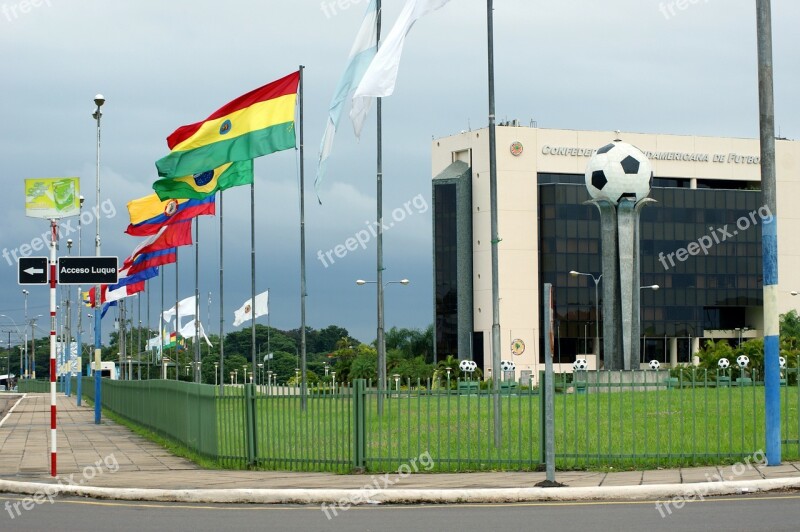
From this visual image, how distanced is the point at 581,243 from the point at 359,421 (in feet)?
294

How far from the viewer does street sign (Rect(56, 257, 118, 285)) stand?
760 inches

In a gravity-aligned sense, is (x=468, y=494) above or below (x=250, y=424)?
below

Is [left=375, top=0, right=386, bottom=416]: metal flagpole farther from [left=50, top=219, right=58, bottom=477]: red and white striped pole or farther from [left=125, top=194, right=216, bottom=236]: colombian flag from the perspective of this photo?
[left=125, top=194, right=216, bottom=236]: colombian flag

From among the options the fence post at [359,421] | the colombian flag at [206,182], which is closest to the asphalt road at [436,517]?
the fence post at [359,421]

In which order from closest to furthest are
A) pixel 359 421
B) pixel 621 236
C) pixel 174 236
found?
1. pixel 359 421
2. pixel 174 236
3. pixel 621 236

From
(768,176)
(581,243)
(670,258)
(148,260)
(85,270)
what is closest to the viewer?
(768,176)

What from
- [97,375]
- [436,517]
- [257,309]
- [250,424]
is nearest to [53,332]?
[250,424]

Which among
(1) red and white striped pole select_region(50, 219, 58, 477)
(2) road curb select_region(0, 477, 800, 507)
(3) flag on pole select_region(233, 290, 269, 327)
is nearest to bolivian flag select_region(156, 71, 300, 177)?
(1) red and white striped pole select_region(50, 219, 58, 477)

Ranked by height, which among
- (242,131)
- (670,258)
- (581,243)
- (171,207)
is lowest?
(171,207)

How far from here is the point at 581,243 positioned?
106 metres

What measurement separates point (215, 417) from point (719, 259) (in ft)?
308

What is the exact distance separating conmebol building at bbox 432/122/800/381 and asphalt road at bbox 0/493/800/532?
277 ft

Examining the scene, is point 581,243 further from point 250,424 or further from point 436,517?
point 436,517

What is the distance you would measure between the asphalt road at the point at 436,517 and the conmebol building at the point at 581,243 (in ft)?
277
